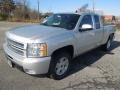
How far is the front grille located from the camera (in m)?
4.88

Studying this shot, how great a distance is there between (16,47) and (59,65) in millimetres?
1280

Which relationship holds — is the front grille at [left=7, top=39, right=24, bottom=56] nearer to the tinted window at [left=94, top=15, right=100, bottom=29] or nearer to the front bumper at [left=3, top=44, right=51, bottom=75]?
the front bumper at [left=3, top=44, right=51, bottom=75]

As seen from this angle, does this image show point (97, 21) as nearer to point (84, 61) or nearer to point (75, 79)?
point (84, 61)

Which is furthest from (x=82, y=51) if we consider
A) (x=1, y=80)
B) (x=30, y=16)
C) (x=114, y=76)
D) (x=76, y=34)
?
(x=30, y=16)

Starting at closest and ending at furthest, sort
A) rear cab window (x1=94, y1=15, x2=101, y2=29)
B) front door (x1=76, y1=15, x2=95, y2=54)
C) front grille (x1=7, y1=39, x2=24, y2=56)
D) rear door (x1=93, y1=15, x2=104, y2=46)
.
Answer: front grille (x1=7, y1=39, x2=24, y2=56), front door (x1=76, y1=15, x2=95, y2=54), rear door (x1=93, y1=15, x2=104, y2=46), rear cab window (x1=94, y1=15, x2=101, y2=29)

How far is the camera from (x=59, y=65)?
17.9ft

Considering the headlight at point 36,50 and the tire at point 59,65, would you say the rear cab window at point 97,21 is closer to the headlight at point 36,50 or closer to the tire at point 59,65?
the tire at point 59,65

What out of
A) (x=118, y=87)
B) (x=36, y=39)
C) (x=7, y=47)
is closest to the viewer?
(x=36, y=39)

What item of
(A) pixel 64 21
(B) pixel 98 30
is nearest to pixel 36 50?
(A) pixel 64 21

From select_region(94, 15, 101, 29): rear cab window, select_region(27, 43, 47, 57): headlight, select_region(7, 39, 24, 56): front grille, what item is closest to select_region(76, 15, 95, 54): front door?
select_region(94, 15, 101, 29): rear cab window

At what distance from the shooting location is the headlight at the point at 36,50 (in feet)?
15.6

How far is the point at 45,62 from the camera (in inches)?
190

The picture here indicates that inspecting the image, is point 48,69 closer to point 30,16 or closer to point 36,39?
point 36,39

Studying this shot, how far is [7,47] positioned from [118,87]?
3265 millimetres
